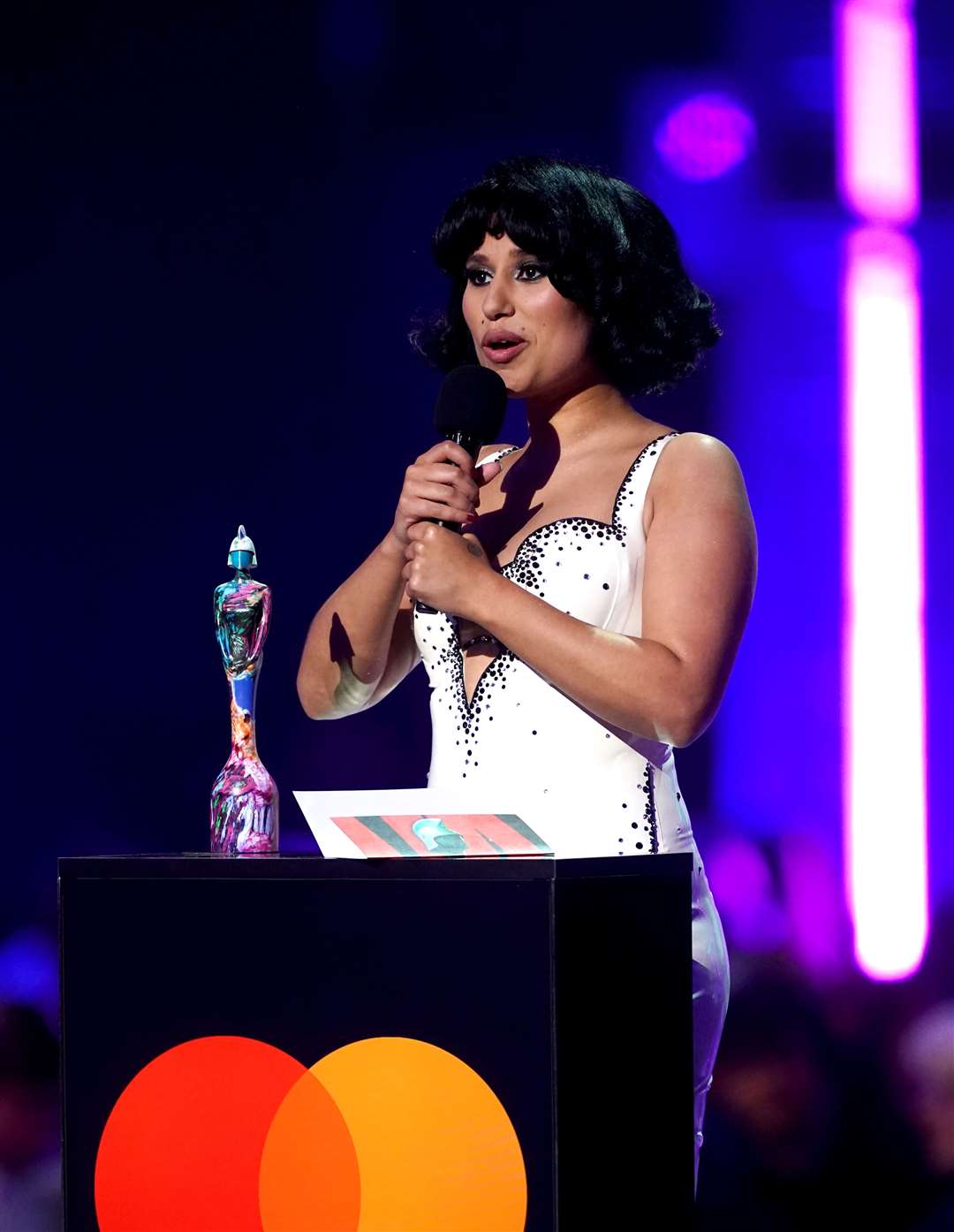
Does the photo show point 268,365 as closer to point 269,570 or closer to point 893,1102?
point 269,570

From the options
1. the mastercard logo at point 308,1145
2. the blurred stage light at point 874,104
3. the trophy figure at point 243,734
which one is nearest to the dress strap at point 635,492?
the trophy figure at point 243,734

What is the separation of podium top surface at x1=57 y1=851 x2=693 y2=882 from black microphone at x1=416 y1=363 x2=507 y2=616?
1.34 ft

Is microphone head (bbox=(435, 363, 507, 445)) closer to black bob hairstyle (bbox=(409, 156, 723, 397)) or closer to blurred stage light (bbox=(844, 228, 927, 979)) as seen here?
black bob hairstyle (bbox=(409, 156, 723, 397))

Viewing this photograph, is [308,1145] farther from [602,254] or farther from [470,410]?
[602,254]

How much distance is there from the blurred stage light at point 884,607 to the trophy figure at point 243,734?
1290 millimetres

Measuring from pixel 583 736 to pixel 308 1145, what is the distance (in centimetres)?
54

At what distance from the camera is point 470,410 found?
1.43 m

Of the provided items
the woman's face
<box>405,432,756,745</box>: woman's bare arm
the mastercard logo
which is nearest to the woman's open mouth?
the woman's face

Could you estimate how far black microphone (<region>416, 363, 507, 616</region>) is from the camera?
4.68ft

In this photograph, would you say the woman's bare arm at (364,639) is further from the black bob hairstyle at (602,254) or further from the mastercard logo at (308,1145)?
the mastercard logo at (308,1145)

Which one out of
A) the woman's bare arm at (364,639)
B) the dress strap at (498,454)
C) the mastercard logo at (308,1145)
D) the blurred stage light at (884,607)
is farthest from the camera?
the blurred stage light at (884,607)

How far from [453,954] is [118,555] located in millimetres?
1687

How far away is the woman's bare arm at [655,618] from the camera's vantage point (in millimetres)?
1351

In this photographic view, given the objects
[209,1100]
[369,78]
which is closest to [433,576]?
[209,1100]
